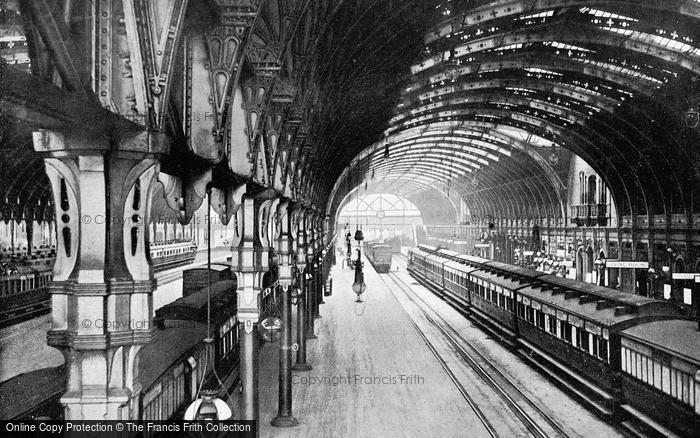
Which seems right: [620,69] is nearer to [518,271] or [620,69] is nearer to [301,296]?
[518,271]

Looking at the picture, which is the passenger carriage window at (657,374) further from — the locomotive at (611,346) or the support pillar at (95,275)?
the support pillar at (95,275)

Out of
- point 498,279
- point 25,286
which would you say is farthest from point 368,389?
point 25,286

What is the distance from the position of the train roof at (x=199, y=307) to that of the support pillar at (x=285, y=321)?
134 centimetres

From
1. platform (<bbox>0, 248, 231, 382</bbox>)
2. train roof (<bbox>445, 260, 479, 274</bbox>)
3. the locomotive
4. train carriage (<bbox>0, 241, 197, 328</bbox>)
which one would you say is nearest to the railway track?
the locomotive

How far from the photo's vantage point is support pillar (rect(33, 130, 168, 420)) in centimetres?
330

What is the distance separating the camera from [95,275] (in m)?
3.34

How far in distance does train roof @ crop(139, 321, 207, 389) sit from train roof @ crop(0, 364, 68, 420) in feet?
3.09

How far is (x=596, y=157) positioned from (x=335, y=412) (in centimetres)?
2160

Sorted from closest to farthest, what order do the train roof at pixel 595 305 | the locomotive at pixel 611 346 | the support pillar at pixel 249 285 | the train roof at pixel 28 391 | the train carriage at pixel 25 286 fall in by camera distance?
the train roof at pixel 28 391 < the support pillar at pixel 249 285 < the locomotive at pixel 611 346 < the train roof at pixel 595 305 < the train carriage at pixel 25 286

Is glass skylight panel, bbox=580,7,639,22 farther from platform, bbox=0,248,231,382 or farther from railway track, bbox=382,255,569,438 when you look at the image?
platform, bbox=0,248,231,382

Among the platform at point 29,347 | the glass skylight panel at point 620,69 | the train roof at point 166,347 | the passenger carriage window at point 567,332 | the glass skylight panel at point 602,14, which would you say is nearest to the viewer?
the train roof at point 166,347

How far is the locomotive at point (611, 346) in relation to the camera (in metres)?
9.30

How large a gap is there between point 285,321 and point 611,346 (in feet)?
22.5

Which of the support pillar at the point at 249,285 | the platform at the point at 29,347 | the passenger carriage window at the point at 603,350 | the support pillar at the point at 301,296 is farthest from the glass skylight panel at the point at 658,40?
the platform at the point at 29,347
